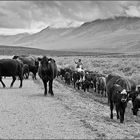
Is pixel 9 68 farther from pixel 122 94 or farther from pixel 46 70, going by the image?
pixel 122 94

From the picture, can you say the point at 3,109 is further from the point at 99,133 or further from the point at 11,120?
the point at 99,133

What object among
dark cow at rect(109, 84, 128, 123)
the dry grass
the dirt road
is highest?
dark cow at rect(109, 84, 128, 123)

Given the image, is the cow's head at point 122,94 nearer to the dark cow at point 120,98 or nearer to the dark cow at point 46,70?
the dark cow at point 120,98

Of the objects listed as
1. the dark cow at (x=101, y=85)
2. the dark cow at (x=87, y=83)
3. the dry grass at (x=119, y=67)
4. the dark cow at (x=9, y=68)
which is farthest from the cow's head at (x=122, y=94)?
the dry grass at (x=119, y=67)

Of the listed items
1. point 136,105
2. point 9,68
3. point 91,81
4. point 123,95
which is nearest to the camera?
point 123,95

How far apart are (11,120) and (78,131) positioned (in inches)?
101

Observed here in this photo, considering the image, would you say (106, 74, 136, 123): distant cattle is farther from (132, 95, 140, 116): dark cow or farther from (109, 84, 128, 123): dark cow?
(132, 95, 140, 116): dark cow

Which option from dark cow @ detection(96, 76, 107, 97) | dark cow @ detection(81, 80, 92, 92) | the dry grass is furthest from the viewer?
the dry grass

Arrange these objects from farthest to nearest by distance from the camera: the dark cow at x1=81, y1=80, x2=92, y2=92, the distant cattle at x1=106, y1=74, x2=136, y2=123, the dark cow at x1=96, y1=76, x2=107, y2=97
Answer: the dark cow at x1=81, y1=80, x2=92, y2=92
the dark cow at x1=96, y1=76, x2=107, y2=97
the distant cattle at x1=106, y1=74, x2=136, y2=123

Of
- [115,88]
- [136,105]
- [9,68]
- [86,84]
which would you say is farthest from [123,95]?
[86,84]

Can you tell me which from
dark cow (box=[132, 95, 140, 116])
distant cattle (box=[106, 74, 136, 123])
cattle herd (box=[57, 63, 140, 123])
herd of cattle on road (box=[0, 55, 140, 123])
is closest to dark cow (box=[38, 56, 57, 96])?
herd of cattle on road (box=[0, 55, 140, 123])

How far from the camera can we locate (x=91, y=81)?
92.7 ft

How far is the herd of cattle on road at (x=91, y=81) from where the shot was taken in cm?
1273

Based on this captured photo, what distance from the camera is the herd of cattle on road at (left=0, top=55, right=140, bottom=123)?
41.8 feet
